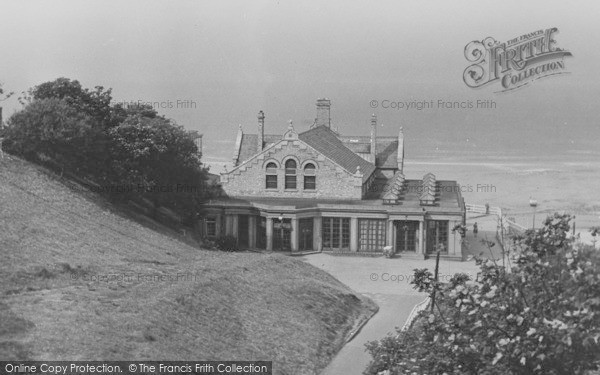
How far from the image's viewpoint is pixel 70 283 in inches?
1156

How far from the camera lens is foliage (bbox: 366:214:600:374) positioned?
14.5 meters

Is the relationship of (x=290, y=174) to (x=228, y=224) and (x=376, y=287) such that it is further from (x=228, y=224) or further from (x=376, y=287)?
(x=376, y=287)

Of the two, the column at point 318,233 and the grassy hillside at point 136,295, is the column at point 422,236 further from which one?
the grassy hillside at point 136,295

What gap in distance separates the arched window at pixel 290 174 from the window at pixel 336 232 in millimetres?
4805

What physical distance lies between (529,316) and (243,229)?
38653mm

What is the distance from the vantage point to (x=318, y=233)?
5247 cm

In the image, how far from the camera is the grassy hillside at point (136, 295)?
24.9 m

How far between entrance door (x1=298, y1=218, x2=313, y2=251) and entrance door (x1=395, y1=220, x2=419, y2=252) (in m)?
5.35

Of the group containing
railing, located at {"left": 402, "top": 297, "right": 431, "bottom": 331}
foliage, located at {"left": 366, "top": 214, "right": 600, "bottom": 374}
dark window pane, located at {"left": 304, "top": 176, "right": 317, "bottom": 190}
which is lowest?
railing, located at {"left": 402, "top": 297, "right": 431, "bottom": 331}

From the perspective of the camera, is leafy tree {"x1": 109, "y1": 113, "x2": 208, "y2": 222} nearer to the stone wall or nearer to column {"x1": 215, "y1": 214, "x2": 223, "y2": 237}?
column {"x1": 215, "y1": 214, "x2": 223, "y2": 237}

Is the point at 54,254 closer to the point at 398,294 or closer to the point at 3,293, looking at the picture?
the point at 3,293

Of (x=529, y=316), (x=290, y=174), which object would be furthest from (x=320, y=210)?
(x=529, y=316)

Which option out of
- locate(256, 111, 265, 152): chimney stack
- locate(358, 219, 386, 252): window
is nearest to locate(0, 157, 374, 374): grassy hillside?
locate(358, 219, 386, 252): window

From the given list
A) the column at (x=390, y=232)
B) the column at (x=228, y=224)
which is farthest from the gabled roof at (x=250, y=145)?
the column at (x=390, y=232)
